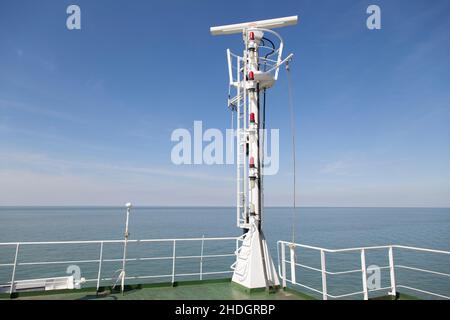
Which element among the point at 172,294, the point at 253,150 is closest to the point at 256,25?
the point at 253,150

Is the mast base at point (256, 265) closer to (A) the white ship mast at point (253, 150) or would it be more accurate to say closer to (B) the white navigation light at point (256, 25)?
(A) the white ship mast at point (253, 150)

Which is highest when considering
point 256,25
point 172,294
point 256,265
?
point 256,25

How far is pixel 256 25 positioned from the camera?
23.1 ft

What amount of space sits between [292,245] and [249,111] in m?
3.11

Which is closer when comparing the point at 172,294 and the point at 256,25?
the point at 172,294

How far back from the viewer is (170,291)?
20.9 feet

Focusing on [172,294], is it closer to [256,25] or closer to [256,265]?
[256,265]

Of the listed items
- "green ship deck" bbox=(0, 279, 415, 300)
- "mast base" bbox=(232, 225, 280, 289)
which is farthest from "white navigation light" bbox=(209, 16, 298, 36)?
"green ship deck" bbox=(0, 279, 415, 300)

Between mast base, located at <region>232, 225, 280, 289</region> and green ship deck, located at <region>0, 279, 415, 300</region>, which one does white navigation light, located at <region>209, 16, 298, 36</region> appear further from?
green ship deck, located at <region>0, 279, 415, 300</region>

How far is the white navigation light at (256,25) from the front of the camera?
6.98m

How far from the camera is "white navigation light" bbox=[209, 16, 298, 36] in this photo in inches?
275
